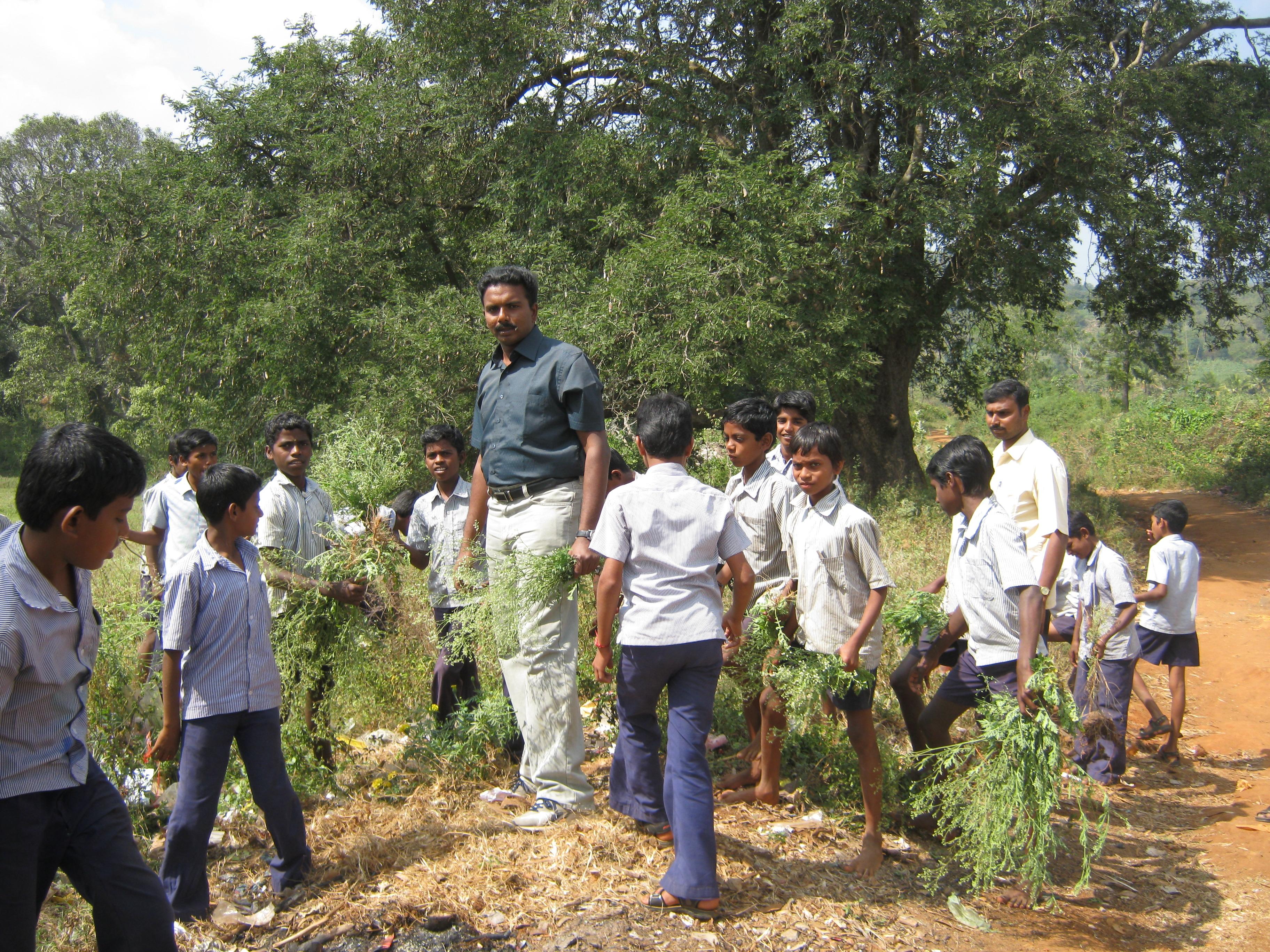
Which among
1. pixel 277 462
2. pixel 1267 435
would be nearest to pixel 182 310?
pixel 277 462

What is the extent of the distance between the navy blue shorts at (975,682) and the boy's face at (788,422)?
1.41m

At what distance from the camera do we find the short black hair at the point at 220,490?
336 centimetres

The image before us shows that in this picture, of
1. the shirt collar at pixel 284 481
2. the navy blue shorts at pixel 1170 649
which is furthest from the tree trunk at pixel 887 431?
the shirt collar at pixel 284 481

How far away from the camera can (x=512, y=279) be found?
4055 millimetres

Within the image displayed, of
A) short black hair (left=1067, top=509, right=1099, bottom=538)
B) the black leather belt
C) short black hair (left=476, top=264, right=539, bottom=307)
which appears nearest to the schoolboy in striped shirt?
the black leather belt

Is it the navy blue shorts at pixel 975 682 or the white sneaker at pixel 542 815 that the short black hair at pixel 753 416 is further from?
the white sneaker at pixel 542 815

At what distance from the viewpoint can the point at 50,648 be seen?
223 cm

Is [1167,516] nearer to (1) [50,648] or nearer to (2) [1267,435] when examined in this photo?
(1) [50,648]

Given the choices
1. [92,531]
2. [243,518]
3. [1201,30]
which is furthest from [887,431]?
[92,531]

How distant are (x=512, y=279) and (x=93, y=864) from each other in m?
2.66

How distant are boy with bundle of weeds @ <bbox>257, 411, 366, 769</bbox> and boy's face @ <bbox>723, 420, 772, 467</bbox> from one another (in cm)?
183

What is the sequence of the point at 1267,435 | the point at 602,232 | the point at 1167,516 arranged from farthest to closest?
the point at 1267,435 → the point at 602,232 → the point at 1167,516

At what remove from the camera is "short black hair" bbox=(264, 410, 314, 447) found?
443 cm

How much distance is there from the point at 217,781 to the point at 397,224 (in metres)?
9.72
